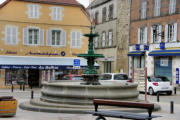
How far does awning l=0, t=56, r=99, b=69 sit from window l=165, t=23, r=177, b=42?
7.90 m

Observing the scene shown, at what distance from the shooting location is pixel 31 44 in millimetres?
31656

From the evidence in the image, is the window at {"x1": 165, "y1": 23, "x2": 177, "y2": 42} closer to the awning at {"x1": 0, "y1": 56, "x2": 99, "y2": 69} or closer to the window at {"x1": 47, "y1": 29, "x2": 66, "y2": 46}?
the awning at {"x1": 0, "y1": 56, "x2": 99, "y2": 69}

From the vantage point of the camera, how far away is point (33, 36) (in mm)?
31750

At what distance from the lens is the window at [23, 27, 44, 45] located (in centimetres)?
3142

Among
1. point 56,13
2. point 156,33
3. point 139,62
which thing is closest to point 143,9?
point 156,33

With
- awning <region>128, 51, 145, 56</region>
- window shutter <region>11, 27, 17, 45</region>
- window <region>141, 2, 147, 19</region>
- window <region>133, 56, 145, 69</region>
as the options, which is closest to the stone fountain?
window shutter <region>11, 27, 17, 45</region>

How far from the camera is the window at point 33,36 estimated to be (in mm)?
31422

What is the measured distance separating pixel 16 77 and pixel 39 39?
3909 millimetres

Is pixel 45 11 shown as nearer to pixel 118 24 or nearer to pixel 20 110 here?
pixel 118 24

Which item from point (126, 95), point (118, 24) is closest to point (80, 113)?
point (126, 95)

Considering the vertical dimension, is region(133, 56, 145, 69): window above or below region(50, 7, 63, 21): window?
below

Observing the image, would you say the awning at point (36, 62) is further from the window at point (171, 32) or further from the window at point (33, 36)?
the window at point (171, 32)

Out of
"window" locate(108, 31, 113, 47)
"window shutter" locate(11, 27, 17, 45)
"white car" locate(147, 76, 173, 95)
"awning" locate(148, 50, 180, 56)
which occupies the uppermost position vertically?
"window" locate(108, 31, 113, 47)

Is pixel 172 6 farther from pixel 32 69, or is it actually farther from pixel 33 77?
pixel 33 77
